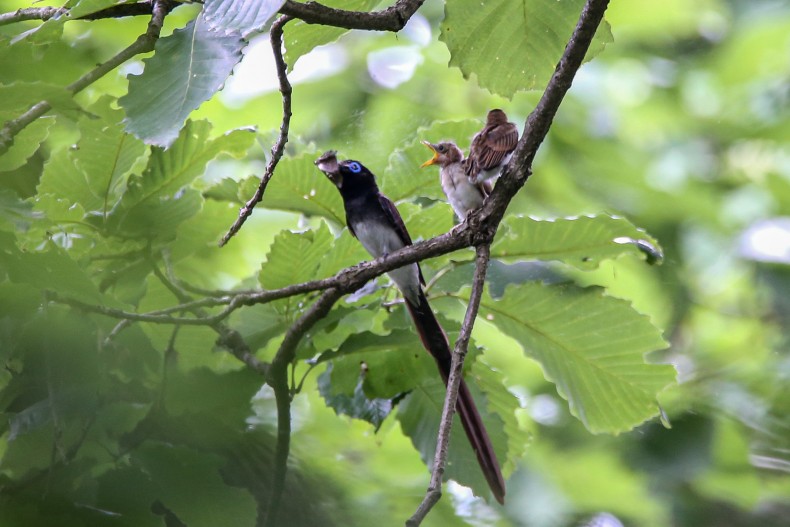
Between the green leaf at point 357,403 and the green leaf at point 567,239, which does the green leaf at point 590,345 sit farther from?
the green leaf at point 357,403

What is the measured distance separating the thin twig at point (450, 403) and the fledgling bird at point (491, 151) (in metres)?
0.43

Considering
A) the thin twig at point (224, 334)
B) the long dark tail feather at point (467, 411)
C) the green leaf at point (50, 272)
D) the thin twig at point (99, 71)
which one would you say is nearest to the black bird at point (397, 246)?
the long dark tail feather at point (467, 411)

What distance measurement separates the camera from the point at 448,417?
1567 mm

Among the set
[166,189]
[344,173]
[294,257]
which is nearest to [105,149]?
[166,189]

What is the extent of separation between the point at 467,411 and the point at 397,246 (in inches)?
23.3

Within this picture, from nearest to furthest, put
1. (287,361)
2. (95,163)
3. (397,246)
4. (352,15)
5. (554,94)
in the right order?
(352,15)
(554,94)
(287,361)
(95,163)
(397,246)

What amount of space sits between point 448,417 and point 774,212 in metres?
4.11

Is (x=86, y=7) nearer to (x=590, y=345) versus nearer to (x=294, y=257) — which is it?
(x=294, y=257)

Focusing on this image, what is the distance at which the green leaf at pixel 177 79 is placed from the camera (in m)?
1.67

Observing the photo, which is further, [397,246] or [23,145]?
[397,246]

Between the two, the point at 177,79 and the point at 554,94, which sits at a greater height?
the point at 177,79

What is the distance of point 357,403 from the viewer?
2371 millimetres

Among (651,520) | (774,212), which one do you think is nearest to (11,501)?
(651,520)

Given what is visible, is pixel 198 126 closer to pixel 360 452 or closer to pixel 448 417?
pixel 448 417
